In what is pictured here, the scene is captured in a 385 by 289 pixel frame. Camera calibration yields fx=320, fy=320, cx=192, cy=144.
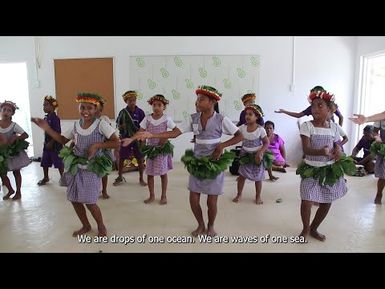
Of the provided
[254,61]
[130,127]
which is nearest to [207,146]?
[130,127]

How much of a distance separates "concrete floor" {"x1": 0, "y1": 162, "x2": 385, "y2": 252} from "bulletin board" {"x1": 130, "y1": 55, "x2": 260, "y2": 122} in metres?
2.60

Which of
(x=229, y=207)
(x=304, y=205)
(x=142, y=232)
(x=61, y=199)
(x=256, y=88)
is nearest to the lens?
(x=304, y=205)

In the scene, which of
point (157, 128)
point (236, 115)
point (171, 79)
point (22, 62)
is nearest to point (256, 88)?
point (236, 115)

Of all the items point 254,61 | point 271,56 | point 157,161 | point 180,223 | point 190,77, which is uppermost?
point 271,56

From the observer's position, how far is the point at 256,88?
22.7ft

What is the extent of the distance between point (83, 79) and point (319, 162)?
566 cm

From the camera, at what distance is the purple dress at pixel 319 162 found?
2.88 meters

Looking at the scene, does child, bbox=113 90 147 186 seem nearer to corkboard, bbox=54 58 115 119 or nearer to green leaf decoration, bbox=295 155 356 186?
corkboard, bbox=54 58 115 119

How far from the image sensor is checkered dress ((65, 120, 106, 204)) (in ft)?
9.48

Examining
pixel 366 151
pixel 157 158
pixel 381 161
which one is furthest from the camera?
pixel 366 151

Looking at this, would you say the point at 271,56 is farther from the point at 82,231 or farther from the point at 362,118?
the point at 82,231

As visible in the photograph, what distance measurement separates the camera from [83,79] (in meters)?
7.02
